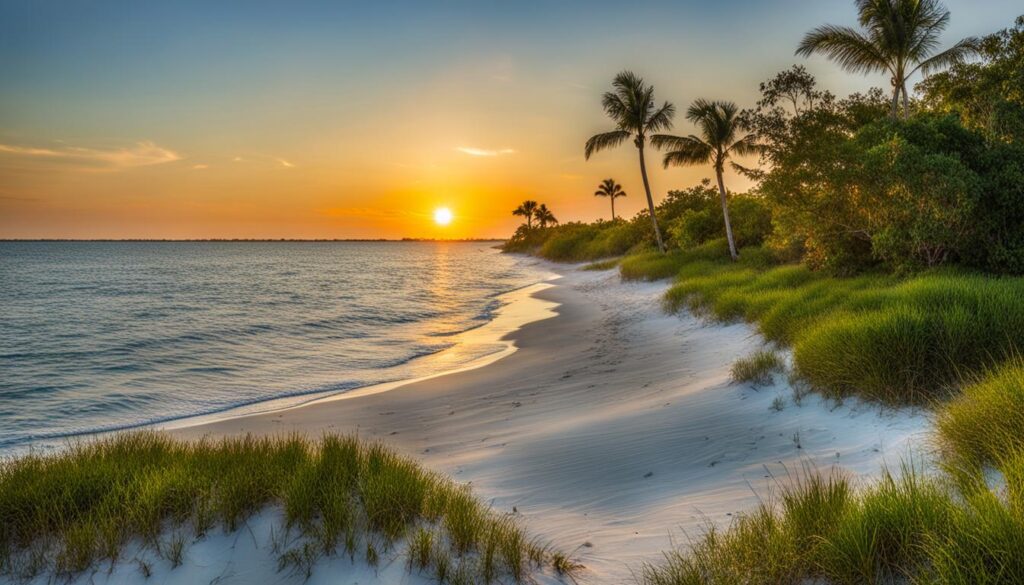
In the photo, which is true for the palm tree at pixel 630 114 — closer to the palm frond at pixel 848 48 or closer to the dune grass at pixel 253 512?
the palm frond at pixel 848 48

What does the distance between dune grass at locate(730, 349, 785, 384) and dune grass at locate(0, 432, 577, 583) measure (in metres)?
4.66

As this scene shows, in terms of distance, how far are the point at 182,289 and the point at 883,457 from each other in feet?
129

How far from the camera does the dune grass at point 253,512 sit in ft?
11.4

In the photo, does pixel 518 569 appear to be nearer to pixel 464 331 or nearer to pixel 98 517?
pixel 98 517

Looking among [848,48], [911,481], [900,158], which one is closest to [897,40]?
[848,48]

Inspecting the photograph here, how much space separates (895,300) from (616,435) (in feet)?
15.8

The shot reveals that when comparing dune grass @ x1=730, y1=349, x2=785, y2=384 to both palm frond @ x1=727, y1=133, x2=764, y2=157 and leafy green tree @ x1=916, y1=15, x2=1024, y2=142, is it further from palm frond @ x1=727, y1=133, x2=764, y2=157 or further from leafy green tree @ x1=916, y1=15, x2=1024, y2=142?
palm frond @ x1=727, y1=133, x2=764, y2=157

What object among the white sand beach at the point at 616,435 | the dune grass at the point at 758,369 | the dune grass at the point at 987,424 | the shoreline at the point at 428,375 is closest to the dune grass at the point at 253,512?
the white sand beach at the point at 616,435

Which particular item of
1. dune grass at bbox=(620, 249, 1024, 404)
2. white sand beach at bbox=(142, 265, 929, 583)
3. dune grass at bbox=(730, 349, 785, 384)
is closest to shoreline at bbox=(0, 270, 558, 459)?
white sand beach at bbox=(142, 265, 929, 583)

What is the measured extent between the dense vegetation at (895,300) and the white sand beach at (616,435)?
1.30 feet

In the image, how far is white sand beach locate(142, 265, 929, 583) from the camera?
4.33m

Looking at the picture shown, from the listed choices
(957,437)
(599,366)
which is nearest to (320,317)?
(599,366)

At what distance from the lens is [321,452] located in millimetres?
4672

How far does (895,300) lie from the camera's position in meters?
7.49
